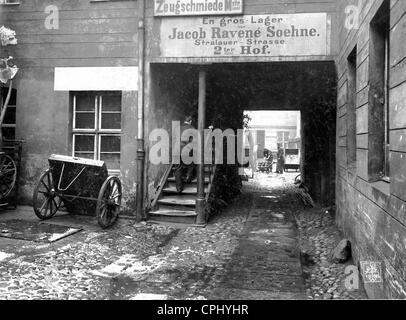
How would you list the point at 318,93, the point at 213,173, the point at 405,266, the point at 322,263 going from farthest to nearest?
1. the point at 318,93
2. the point at 213,173
3. the point at 322,263
4. the point at 405,266

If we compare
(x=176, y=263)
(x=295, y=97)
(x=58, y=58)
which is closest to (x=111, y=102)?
(x=58, y=58)

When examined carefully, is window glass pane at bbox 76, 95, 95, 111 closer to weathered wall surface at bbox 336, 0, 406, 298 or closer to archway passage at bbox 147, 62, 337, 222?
archway passage at bbox 147, 62, 337, 222

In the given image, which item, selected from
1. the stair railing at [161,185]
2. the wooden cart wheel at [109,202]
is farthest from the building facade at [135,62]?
the wooden cart wheel at [109,202]

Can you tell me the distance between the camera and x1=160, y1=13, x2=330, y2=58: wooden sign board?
7.91 m

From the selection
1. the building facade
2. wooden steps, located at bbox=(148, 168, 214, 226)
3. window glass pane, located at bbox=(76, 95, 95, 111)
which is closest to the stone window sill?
the building facade

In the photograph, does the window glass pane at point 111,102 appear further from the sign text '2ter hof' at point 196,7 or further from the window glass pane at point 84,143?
the sign text '2ter hof' at point 196,7

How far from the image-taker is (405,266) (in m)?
3.03

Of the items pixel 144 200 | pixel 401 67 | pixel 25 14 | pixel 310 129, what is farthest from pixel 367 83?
pixel 310 129

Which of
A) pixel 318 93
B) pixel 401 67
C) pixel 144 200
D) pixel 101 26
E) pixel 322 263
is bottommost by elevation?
pixel 322 263

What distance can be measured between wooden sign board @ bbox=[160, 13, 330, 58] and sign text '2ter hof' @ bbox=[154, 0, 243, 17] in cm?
12

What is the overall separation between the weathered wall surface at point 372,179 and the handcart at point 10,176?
6.50 metres
